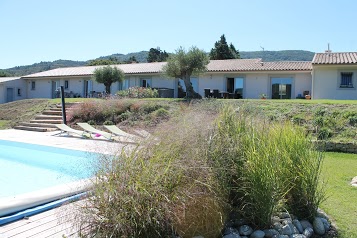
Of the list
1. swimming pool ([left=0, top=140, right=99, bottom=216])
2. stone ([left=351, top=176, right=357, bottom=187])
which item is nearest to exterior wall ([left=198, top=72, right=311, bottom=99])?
swimming pool ([left=0, top=140, right=99, bottom=216])

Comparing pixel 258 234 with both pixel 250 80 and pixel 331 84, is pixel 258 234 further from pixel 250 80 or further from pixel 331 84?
pixel 250 80

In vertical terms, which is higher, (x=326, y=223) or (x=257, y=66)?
(x=257, y=66)

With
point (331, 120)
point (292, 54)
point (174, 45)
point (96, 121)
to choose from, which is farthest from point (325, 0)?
point (292, 54)

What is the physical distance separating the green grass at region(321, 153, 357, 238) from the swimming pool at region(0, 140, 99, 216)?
3536mm

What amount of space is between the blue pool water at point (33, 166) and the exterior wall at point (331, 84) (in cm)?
1777

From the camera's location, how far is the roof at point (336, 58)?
21462 millimetres

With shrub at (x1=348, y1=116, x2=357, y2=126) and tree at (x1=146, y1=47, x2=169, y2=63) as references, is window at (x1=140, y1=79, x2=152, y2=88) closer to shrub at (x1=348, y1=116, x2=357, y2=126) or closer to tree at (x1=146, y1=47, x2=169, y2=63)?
shrub at (x1=348, y1=116, x2=357, y2=126)

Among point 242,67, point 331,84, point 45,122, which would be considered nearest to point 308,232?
point 45,122

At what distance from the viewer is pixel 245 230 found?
394cm

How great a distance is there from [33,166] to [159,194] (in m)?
8.02

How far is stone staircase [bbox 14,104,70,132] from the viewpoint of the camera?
16.7m

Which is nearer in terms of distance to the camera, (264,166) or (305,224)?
(264,166)

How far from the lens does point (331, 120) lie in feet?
41.5

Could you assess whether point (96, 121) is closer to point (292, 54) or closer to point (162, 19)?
point (162, 19)
